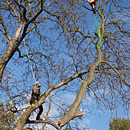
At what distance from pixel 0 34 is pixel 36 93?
8.70ft

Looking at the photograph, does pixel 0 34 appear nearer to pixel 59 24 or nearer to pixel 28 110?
pixel 59 24

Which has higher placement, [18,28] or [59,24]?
[59,24]

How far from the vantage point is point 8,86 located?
648 cm

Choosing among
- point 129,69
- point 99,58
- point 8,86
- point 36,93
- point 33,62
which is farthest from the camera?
point 33,62

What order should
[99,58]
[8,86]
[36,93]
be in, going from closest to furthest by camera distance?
[99,58] → [36,93] → [8,86]

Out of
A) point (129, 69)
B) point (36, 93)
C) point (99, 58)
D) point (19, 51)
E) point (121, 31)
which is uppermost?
point (121, 31)

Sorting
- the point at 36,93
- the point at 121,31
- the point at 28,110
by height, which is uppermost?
the point at 121,31

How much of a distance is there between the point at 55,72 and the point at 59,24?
164 cm

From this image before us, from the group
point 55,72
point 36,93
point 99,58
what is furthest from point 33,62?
point 99,58

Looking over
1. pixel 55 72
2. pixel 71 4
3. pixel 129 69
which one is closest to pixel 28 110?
pixel 55 72

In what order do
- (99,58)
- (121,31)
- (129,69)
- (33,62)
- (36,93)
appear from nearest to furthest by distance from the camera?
1. (99,58)
2. (129,69)
3. (36,93)
4. (121,31)
5. (33,62)

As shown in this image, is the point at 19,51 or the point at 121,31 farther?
the point at 19,51

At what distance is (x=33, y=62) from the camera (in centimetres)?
778

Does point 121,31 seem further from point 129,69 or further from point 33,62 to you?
point 33,62
